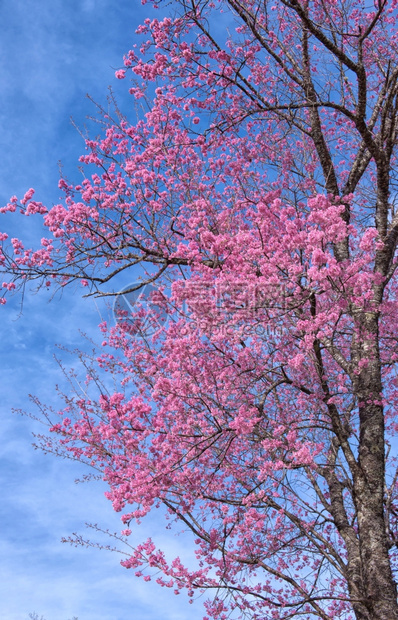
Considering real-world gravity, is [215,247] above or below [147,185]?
below

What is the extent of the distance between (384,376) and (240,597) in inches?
160

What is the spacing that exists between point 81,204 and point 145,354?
2.91m

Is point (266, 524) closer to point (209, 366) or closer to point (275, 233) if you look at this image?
point (209, 366)

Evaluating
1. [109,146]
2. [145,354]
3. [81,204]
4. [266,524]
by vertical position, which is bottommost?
[266,524]

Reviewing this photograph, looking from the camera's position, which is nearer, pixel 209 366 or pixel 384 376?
pixel 209 366

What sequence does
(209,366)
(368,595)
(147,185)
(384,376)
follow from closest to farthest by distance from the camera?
(368,595) < (209,366) < (147,185) < (384,376)

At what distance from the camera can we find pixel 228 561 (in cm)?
671

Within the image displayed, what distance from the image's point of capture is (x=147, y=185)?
298 inches

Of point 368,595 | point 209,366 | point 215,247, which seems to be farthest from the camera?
point 209,366

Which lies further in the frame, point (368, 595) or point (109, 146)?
point (109, 146)

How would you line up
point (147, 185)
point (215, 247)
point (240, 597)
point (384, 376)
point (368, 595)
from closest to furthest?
point (368, 595), point (215, 247), point (240, 597), point (147, 185), point (384, 376)

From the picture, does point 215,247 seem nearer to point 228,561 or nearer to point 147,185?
point 147,185

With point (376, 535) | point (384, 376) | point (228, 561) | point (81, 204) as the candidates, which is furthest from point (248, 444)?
point (81, 204)

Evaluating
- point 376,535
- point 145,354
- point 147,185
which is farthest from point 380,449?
point 147,185
